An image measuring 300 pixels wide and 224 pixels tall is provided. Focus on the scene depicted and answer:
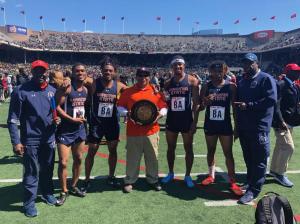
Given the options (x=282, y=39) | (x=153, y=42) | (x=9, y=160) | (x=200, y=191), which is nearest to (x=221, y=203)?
(x=200, y=191)

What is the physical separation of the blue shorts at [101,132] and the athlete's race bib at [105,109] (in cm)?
16

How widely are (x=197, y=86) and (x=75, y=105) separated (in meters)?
1.96

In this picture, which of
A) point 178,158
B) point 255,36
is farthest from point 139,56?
point 178,158

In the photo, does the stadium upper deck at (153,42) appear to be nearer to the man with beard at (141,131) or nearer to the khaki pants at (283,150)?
the man with beard at (141,131)

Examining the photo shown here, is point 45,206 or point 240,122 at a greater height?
point 240,122

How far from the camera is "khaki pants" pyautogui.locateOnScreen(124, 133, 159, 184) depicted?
5.35 m

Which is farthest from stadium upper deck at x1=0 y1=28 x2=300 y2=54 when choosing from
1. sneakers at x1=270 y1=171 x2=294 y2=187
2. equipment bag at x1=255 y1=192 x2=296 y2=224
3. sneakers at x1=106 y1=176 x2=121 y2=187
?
equipment bag at x1=255 y1=192 x2=296 y2=224

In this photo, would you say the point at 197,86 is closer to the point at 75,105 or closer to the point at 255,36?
the point at 75,105

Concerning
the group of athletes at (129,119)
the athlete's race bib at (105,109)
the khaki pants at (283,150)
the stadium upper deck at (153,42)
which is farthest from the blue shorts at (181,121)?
the stadium upper deck at (153,42)

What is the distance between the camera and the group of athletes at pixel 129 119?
14.5 ft

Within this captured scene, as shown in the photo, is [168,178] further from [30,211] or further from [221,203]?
[30,211]

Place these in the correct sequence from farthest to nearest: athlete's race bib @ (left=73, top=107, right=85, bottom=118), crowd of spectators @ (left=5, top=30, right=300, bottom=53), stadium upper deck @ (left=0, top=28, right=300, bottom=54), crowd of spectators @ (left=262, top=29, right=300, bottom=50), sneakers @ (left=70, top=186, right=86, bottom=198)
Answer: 1. crowd of spectators @ (left=5, top=30, right=300, bottom=53)
2. stadium upper deck @ (left=0, top=28, right=300, bottom=54)
3. crowd of spectators @ (left=262, top=29, right=300, bottom=50)
4. sneakers @ (left=70, top=186, right=86, bottom=198)
5. athlete's race bib @ (left=73, top=107, right=85, bottom=118)

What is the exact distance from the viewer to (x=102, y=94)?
5.20 metres

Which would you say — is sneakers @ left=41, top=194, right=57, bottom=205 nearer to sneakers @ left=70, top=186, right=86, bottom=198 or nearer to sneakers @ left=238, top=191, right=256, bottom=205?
sneakers @ left=70, top=186, right=86, bottom=198
